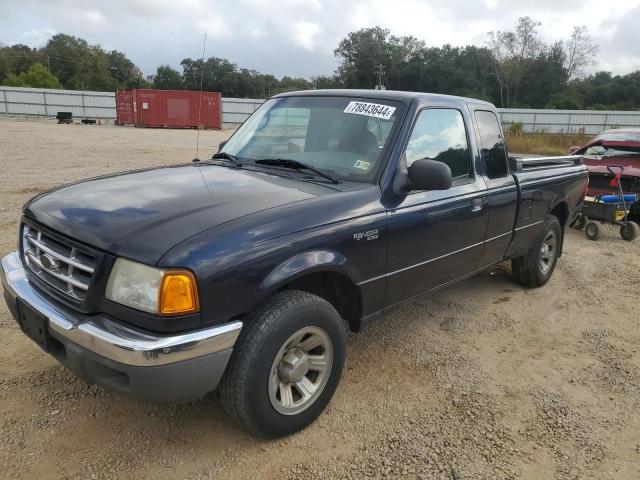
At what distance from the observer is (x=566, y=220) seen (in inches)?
216

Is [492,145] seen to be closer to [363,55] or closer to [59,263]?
[59,263]

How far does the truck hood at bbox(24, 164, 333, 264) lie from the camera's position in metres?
2.23

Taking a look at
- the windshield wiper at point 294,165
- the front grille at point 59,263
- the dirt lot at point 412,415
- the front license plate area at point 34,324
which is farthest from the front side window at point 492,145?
the front license plate area at point 34,324

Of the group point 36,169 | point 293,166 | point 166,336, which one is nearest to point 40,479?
point 166,336

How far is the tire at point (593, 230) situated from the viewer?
25.0 feet

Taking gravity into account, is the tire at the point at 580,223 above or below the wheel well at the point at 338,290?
below

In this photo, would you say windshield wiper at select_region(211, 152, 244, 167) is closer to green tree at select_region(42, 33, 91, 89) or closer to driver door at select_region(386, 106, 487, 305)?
driver door at select_region(386, 106, 487, 305)

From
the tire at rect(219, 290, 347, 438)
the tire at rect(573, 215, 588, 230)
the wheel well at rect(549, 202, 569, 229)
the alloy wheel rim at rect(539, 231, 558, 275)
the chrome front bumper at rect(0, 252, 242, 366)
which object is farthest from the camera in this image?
the tire at rect(573, 215, 588, 230)

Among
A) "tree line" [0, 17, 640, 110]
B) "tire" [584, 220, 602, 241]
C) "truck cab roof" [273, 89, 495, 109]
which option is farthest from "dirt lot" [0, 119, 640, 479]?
"tree line" [0, 17, 640, 110]

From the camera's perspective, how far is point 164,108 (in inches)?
1367

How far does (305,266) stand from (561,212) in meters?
4.08

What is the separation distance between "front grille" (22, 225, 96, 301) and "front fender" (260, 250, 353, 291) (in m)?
0.83

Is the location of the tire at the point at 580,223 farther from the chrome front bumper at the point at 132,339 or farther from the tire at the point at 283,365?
the chrome front bumper at the point at 132,339

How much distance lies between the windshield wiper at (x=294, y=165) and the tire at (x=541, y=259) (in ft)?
9.28
